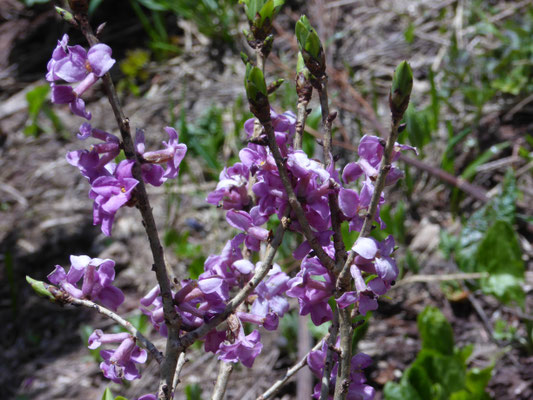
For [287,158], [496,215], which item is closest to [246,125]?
[287,158]

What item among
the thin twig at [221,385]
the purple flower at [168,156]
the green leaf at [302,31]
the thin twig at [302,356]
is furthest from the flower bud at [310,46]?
the thin twig at [302,356]

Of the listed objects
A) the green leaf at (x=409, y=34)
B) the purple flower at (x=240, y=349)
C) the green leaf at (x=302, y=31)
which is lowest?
the green leaf at (x=409, y=34)

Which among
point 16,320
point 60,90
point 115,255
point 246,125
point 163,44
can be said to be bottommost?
point 16,320

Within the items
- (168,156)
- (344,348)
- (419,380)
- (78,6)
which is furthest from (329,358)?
(419,380)

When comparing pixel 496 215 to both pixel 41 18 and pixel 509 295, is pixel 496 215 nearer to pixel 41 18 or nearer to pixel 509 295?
pixel 509 295

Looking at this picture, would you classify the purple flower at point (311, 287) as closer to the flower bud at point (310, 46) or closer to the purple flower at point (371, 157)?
the purple flower at point (371, 157)

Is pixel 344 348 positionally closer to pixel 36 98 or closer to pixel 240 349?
pixel 240 349
